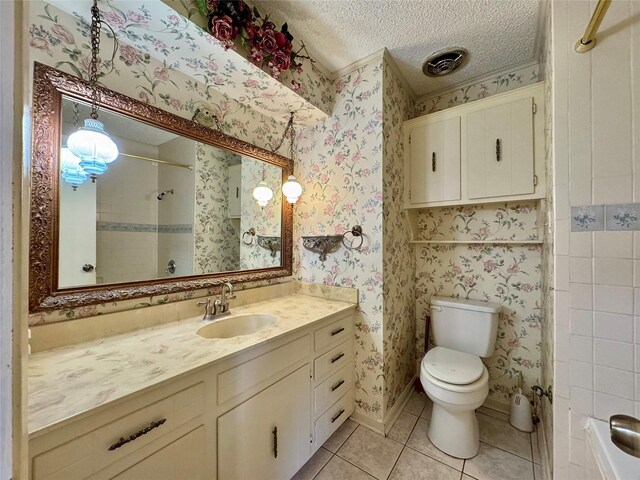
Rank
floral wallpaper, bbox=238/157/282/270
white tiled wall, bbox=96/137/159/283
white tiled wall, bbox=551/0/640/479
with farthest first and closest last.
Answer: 1. floral wallpaper, bbox=238/157/282/270
2. white tiled wall, bbox=96/137/159/283
3. white tiled wall, bbox=551/0/640/479

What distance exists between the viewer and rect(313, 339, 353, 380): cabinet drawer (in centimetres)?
135

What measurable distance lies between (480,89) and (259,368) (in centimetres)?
241

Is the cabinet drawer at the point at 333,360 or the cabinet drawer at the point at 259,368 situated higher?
the cabinet drawer at the point at 259,368

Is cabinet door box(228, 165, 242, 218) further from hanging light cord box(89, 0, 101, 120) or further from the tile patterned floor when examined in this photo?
the tile patterned floor

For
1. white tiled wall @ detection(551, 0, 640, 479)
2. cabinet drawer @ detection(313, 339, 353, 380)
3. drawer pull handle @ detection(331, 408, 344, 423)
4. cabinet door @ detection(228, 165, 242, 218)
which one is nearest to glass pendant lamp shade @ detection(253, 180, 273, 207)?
cabinet door @ detection(228, 165, 242, 218)

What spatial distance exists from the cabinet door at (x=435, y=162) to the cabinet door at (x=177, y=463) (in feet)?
5.97

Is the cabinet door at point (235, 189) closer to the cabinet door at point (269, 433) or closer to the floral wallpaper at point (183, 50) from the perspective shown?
the floral wallpaper at point (183, 50)

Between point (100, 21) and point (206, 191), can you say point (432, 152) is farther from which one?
point (100, 21)

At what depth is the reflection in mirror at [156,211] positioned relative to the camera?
1.00 m


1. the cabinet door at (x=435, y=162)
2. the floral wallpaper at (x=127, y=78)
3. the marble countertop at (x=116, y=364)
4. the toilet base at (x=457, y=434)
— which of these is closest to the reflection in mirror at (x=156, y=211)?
the floral wallpaper at (x=127, y=78)

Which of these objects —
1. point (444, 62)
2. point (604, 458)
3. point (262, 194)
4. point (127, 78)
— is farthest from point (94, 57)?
point (604, 458)

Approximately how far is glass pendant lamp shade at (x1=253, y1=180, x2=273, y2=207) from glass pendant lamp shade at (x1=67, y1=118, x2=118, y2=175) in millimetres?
815

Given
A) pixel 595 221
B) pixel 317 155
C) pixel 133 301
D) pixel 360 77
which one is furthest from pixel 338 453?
pixel 360 77

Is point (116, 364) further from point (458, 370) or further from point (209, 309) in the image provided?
point (458, 370)
